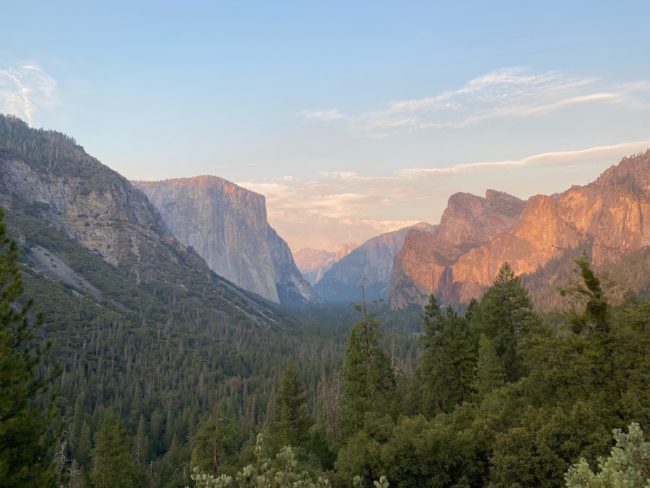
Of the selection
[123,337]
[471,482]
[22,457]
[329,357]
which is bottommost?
[329,357]

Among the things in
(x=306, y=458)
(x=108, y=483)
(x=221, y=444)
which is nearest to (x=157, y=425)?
(x=108, y=483)

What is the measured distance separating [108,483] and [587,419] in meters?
44.9

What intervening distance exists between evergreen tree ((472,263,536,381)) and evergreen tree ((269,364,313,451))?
686 inches

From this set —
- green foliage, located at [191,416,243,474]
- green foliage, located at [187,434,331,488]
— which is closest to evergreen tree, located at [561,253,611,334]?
green foliage, located at [187,434,331,488]

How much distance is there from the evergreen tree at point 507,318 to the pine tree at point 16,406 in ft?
114

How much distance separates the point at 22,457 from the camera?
15.3m

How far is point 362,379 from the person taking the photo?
36188 mm

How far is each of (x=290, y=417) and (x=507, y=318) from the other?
21.2 metres

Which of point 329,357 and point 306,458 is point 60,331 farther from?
point 306,458

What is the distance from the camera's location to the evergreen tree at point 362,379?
34688mm

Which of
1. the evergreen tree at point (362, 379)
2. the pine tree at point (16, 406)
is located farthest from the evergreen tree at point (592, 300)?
the pine tree at point (16, 406)

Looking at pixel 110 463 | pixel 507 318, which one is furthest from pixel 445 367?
pixel 110 463

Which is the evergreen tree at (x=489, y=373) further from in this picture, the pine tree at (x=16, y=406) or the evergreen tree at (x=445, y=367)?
the pine tree at (x=16, y=406)

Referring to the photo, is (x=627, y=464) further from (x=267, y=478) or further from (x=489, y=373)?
(x=489, y=373)
